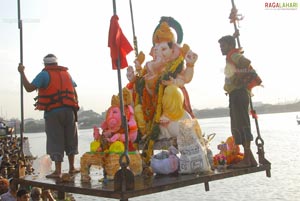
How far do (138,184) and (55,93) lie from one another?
188 centimetres

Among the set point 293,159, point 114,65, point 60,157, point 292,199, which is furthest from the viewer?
point 293,159

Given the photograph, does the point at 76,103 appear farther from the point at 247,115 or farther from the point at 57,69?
the point at 247,115

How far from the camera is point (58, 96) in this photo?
5.53 m

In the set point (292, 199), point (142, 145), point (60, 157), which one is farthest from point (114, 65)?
point (292, 199)

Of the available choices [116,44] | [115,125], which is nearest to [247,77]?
[115,125]

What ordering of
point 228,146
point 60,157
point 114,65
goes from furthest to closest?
point 228,146, point 60,157, point 114,65

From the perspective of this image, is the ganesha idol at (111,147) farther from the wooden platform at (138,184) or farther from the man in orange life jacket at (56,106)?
the man in orange life jacket at (56,106)

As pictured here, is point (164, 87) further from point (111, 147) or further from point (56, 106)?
point (56, 106)

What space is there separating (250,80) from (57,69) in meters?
2.72

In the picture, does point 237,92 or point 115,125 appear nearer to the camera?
point 115,125

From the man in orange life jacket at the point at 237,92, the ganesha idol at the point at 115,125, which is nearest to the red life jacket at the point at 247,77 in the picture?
the man in orange life jacket at the point at 237,92

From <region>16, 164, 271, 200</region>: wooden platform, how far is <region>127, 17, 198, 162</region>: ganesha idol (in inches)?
35.2

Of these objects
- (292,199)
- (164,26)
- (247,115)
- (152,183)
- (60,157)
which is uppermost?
(164,26)

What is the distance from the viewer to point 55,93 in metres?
5.52
